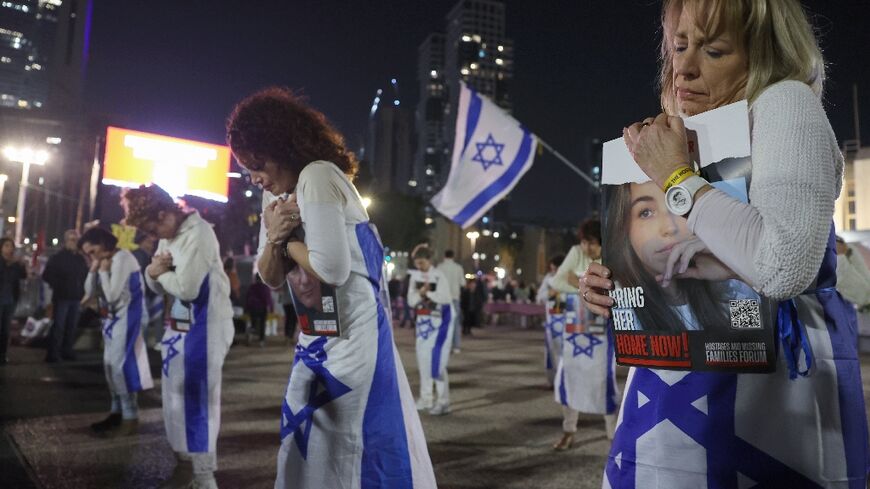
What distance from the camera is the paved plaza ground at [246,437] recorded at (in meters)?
4.80

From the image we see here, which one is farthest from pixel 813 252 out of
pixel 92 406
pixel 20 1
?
pixel 20 1

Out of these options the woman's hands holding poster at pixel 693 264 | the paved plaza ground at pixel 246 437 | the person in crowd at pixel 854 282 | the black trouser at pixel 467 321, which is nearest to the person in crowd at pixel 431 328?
the paved plaza ground at pixel 246 437

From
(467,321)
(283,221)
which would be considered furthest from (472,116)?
(467,321)

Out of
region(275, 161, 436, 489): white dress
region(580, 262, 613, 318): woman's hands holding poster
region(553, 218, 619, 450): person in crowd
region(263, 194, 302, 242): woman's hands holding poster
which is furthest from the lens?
region(553, 218, 619, 450): person in crowd

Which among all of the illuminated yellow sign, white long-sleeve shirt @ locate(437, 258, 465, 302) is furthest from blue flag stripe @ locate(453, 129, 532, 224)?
the illuminated yellow sign

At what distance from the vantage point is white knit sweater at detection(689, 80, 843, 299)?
1.05 metres

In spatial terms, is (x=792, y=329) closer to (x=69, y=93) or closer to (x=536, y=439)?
(x=536, y=439)

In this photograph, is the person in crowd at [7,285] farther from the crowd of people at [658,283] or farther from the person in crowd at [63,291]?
the crowd of people at [658,283]

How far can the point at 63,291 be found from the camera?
11266 mm

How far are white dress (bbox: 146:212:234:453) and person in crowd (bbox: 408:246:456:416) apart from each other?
3.95 metres

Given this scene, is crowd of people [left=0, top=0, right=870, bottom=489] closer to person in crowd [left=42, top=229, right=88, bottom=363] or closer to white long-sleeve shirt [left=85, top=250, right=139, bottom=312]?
white long-sleeve shirt [left=85, top=250, right=139, bottom=312]

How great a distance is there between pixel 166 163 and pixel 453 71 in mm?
134093

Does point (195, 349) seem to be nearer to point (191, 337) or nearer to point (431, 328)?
point (191, 337)

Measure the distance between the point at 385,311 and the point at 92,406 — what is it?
662cm
